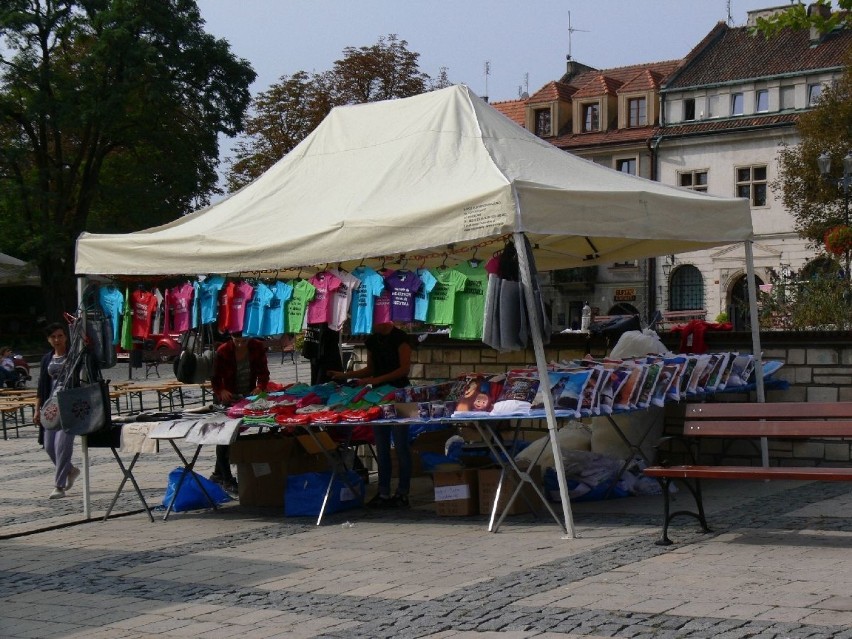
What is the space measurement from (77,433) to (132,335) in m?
1.24

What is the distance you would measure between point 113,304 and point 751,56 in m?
45.4

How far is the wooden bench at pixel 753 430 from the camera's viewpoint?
7.69 m

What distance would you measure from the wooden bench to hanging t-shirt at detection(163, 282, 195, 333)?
4.60 metres

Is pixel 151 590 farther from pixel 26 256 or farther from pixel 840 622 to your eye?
pixel 26 256

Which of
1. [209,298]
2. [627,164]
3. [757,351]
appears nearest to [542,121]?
[627,164]

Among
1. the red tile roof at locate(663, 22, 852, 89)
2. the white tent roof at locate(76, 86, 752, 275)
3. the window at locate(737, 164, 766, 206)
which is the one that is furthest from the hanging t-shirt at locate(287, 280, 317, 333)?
the window at locate(737, 164, 766, 206)

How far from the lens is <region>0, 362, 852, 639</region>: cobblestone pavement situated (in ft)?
20.5

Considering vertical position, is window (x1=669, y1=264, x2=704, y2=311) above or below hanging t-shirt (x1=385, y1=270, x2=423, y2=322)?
above

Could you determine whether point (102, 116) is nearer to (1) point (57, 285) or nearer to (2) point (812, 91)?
(1) point (57, 285)

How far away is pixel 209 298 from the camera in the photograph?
11.0 m

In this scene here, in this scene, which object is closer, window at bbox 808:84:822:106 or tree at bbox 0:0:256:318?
tree at bbox 0:0:256:318

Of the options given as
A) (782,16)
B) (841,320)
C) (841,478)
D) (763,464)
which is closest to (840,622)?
(841,478)

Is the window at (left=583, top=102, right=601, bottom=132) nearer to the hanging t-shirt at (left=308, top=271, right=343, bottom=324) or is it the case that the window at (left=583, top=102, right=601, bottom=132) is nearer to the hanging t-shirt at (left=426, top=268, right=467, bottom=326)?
the hanging t-shirt at (left=308, top=271, right=343, bottom=324)

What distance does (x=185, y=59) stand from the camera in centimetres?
4019
